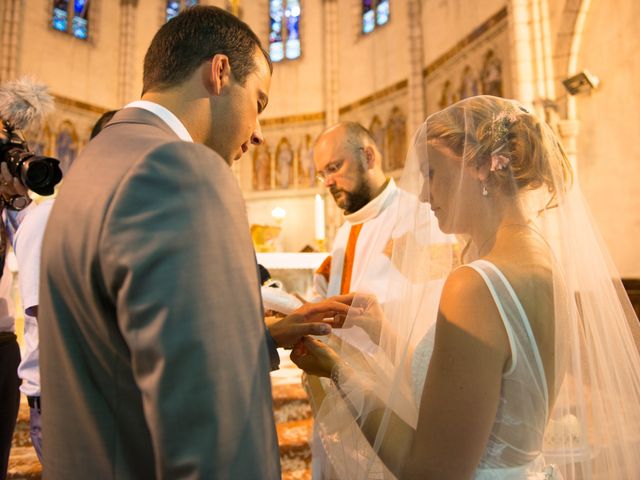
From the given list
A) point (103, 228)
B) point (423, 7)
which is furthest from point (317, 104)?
point (103, 228)

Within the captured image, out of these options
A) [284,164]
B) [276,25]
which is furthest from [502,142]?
[276,25]

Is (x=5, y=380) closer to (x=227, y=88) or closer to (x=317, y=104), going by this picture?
(x=227, y=88)

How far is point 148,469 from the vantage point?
2.66 ft

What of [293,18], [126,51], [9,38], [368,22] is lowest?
[9,38]

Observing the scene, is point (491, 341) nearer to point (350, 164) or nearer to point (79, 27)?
point (350, 164)

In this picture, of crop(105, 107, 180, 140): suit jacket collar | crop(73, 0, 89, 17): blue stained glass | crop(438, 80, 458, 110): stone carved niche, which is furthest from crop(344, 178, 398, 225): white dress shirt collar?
crop(73, 0, 89, 17): blue stained glass

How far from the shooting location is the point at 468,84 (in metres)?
8.84

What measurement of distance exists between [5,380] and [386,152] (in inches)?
393

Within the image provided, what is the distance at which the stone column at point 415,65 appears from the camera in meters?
10.3

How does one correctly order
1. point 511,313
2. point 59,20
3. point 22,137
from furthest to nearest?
point 59,20 → point 22,137 → point 511,313

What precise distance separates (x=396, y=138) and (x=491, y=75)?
10.1 feet

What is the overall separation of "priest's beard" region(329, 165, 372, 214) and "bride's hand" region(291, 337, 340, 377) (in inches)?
72.2

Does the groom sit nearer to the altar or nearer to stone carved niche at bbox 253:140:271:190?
the altar

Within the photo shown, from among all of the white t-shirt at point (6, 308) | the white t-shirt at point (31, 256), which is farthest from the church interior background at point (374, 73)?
the white t-shirt at point (31, 256)
